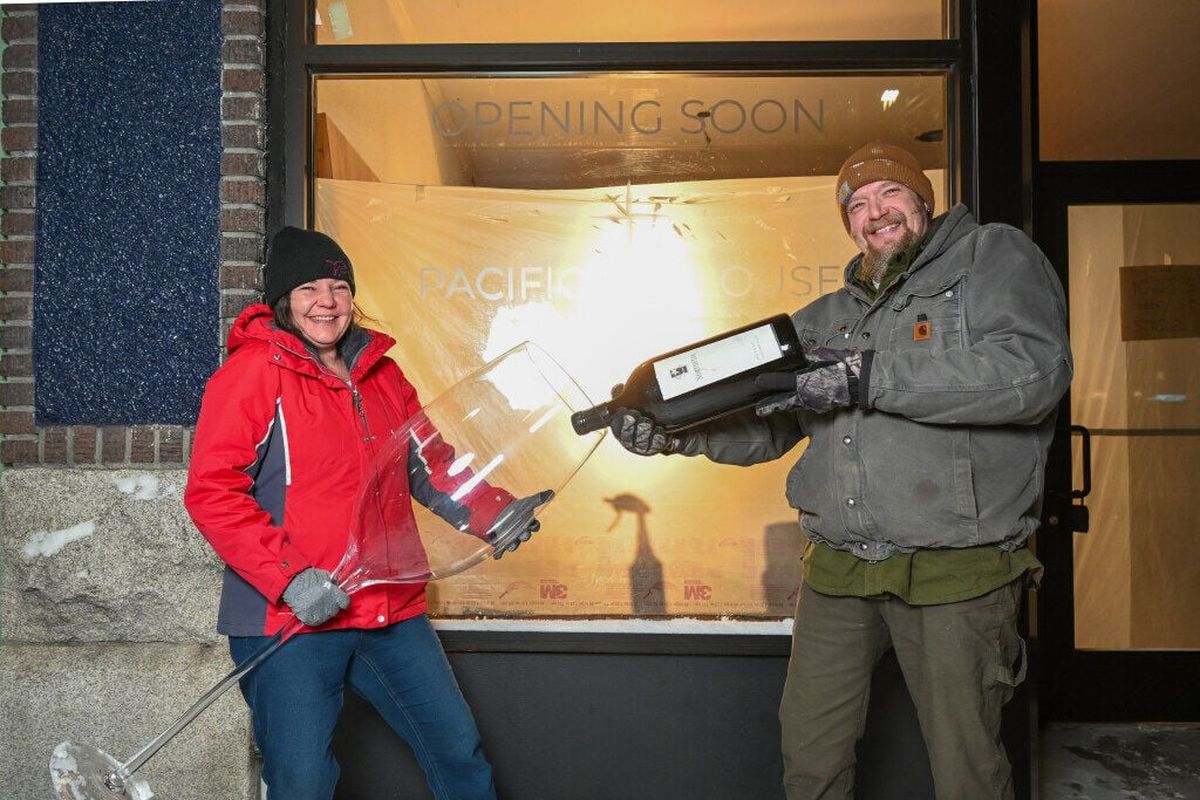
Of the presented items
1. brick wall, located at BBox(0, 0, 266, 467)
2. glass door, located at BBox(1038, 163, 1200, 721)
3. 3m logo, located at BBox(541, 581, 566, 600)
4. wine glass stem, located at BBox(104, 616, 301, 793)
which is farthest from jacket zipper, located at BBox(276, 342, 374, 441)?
glass door, located at BBox(1038, 163, 1200, 721)

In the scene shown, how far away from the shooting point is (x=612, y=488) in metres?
3.54

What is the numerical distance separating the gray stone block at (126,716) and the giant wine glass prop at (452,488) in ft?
2.60

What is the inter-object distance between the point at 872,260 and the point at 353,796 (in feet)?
7.41

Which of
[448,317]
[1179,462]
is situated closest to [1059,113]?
[1179,462]

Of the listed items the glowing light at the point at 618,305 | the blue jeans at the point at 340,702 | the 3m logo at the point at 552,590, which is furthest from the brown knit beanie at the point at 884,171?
the 3m logo at the point at 552,590

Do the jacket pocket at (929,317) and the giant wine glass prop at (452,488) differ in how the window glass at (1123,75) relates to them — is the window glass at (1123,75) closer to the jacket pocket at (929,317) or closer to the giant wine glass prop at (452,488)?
the jacket pocket at (929,317)

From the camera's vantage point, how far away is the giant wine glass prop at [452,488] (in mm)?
2131

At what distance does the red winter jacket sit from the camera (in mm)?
2195

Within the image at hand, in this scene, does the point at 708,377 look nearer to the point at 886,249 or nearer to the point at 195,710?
the point at 886,249

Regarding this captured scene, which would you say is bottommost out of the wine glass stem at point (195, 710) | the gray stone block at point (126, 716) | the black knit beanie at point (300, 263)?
the gray stone block at point (126, 716)

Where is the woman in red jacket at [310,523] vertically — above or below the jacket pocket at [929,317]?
below

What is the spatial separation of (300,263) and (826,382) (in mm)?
1230

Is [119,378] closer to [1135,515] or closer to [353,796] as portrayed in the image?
[353,796]

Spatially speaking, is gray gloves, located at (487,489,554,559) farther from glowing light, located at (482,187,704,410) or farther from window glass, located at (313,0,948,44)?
window glass, located at (313,0,948,44)
